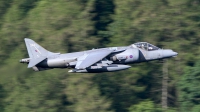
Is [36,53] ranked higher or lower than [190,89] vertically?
higher

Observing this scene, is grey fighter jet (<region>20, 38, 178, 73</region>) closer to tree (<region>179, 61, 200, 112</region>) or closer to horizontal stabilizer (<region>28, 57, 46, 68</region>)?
horizontal stabilizer (<region>28, 57, 46, 68</region>)

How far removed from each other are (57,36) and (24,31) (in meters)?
9.81

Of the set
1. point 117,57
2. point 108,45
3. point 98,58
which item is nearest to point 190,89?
point 108,45

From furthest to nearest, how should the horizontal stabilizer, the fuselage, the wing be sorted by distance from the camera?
the fuselage, the horizontal stabilizer, the wing

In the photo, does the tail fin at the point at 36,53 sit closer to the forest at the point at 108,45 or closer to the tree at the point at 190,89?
the forest at the point at 108,45

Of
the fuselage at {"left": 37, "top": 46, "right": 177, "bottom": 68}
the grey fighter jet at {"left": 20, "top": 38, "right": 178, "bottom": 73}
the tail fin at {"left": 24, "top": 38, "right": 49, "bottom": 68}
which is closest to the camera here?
the grey fighter jet at {"left": 20, "top": 38, "right": 178, "bottom": 73}

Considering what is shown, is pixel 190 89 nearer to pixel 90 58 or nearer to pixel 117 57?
pixel 117 57

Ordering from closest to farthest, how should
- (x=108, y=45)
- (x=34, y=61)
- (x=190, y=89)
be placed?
(x=34, y=61), (x=190, y=89), (x=108, y=45)

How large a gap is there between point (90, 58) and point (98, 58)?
0.47m

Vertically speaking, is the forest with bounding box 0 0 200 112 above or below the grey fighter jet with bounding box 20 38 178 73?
below

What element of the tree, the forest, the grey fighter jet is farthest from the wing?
the tree

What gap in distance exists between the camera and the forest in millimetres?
61062

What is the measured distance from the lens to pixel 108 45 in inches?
2667

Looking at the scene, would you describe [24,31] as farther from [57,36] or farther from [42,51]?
[42,51]
